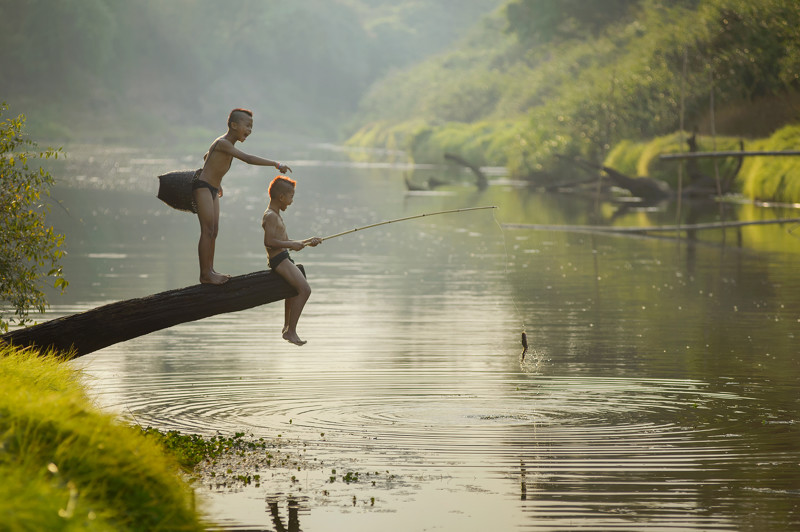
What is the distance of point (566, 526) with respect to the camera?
955 centimetres

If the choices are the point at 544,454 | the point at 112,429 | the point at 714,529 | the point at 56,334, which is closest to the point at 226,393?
the point at 56,334

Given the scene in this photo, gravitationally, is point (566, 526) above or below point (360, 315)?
below

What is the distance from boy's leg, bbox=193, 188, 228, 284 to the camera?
1195cm

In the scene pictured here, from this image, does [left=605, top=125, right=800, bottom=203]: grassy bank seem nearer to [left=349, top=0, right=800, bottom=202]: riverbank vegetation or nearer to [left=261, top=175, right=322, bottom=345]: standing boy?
[left=349, top=0, right=800, bottom=202]: riverbank vegetation

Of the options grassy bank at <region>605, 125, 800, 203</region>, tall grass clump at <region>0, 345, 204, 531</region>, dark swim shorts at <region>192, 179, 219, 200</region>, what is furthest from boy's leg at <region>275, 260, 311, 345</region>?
grassy bank at <region>605, 125, 800, 203</region>

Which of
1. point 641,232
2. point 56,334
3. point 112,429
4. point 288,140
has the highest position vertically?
point 288,140

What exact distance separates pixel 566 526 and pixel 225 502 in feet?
8.41

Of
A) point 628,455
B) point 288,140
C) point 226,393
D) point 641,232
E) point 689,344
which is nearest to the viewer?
point 628,455

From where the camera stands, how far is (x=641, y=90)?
6050 centimetres

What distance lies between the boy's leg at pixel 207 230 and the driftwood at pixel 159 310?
4.0 inches

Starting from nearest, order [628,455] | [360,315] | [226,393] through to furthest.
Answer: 1. [628,455]
2. [226,393]
3. [360,315]

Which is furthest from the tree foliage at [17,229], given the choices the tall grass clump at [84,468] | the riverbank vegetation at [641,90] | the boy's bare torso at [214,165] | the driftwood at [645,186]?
the driftwood at [645,186]

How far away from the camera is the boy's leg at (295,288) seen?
39.3 ft

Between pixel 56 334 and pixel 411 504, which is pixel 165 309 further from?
pixel 411 504
